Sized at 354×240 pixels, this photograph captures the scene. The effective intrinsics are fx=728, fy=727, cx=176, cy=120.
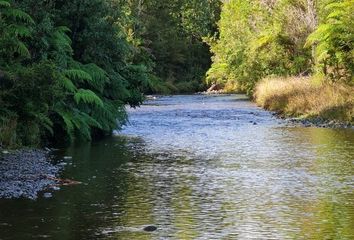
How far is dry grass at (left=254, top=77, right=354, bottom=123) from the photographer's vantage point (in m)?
31.8

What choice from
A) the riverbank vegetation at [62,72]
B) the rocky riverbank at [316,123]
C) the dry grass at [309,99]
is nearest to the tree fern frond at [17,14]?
the riverbank vegetation at [62,72]

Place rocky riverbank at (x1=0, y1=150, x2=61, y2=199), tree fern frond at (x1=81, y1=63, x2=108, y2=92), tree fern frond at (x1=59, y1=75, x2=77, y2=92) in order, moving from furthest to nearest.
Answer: tree fern frond at (x1=81, y1=63, x2=108, y2=92)
tree fern frond at (x1=59, y1=75, x2=77, y2=92)
rocky riverbank at (x1=0, y1=150, x2=61, y2=199)

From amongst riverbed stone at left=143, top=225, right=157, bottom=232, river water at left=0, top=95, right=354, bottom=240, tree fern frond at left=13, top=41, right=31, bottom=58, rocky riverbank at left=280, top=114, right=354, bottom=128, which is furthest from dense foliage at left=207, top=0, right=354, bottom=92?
riverbed stone at left=143, top=225, right=157, bottom=232

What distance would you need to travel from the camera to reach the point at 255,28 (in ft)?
187

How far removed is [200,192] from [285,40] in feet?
Answer: 114

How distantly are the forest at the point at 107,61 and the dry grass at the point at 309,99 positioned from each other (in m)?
0.10

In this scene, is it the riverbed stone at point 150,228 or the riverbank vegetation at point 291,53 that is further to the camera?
the riverbank vegetation at point 291,53

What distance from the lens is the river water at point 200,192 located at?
35.9 ft

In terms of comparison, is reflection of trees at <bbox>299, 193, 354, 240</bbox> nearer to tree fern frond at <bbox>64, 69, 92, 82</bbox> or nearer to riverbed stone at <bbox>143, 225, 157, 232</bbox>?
riverbed stone at <bbox>143, 225, 157, 232</bbox>

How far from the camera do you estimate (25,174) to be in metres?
15.5

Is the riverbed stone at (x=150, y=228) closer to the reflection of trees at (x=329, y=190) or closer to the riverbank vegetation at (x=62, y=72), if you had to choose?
the reflection of trees at (x=329, y=190)

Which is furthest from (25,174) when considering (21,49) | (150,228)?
(21,49)

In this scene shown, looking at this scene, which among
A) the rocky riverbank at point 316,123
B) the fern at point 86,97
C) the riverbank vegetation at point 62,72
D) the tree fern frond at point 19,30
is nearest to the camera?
the riverbank vegetation at point 62,72

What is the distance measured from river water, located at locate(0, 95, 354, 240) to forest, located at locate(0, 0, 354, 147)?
136 cm
